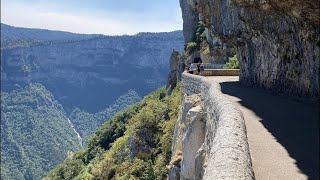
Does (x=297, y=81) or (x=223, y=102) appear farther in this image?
(x=297, y=81)

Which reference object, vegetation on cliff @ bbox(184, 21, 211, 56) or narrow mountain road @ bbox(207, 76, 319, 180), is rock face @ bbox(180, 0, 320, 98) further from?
vegetation on cliff @ bbox(184, 21, 211, 56)

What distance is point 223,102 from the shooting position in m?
16.8

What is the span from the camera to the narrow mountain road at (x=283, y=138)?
38.3 feet

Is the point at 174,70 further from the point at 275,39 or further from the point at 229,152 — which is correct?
the point at 229,152

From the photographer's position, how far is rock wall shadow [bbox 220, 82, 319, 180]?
13.0m

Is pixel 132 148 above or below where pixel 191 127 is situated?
below

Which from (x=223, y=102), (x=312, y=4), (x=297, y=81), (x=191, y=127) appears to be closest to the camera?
(x=223, y=102)

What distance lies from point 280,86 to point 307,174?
18256mm

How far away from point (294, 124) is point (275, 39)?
11671 mm

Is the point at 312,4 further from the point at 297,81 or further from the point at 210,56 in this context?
the point at 210,56

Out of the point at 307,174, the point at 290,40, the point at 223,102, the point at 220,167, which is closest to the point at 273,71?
the point at 290,40

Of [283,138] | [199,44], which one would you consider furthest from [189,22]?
[283,138]

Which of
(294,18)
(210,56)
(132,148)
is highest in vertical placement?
(294,18)

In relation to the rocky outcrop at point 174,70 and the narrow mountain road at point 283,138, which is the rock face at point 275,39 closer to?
the narrow mountain road at point 283,138
